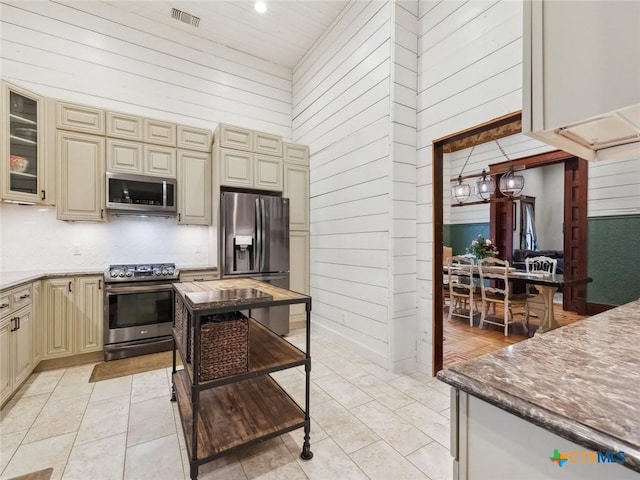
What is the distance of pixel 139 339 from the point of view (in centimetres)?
338

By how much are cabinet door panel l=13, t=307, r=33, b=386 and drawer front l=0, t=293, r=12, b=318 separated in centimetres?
18

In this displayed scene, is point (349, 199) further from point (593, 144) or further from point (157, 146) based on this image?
point (593, 144)

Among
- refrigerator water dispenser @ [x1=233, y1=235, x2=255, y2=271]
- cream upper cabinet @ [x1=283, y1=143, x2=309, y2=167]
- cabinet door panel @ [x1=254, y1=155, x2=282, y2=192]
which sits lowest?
refrigerator water dispenser @ [x1=233, y1=235, x2=255, y2=271]

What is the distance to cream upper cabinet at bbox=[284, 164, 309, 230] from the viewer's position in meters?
4.37

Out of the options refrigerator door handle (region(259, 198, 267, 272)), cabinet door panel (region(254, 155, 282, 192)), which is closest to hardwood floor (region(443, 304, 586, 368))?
refrigerator door handle (region(259, 198, 267, 272))

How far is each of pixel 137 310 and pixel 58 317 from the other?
69 cm

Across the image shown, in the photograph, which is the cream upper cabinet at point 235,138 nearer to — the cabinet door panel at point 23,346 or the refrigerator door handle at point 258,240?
the refrigerator door handle at point 258,240

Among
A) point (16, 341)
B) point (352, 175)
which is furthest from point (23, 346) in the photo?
point (352, 175)

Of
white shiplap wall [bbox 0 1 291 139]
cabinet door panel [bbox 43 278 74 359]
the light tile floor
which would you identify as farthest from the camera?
white shiplap wall [bbox 0 1 291 139]

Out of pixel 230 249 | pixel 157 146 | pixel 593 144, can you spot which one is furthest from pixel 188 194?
pixel 593 144

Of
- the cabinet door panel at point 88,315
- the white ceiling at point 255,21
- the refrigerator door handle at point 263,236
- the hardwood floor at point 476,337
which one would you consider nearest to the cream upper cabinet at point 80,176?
the cabinet door panel at point 88,315

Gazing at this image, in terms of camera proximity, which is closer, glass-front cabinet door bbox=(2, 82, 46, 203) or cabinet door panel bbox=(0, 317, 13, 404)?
cabinet door panel bbox=(0, 317, 13, 404)

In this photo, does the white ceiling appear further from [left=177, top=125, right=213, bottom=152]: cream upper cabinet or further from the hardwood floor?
the hardwood floor

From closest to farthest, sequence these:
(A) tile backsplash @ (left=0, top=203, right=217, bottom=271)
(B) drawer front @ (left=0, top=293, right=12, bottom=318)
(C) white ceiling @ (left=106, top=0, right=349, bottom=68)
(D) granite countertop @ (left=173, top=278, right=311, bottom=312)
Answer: (D) granite countertop @ (left=173, top=278, right=311, bottom=312) < (B) drawer front @ (left=0, top=293, right=12, bottom=318) < (A) tile backsplash @ (left=0, top=203, right=217, bottom=271) < (C) white ceiling @ (left=106, top=0, right=349, bottom=68)
